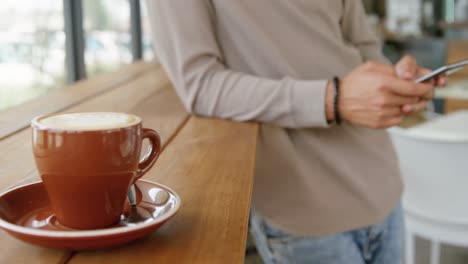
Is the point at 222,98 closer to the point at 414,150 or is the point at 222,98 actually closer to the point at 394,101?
the point at 394,101

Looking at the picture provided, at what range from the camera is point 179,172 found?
0.74m

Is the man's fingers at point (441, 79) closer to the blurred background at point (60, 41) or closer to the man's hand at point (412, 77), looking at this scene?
the man's hand at point (412, 77)

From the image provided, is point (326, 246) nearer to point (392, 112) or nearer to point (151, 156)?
point (392, 112)

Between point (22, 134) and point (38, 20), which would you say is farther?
point (38, 20)

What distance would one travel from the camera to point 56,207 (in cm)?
52

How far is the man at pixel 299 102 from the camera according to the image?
106cm

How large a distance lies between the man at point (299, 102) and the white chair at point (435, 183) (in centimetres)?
76

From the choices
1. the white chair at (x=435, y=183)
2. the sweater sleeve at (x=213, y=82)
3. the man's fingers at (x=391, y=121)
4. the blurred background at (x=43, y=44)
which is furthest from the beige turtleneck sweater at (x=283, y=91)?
the white chair at (x=435, y=183)

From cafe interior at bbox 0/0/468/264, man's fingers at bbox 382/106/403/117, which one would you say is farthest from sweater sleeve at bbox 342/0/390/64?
man's fingers at bbox 382/106/403/117

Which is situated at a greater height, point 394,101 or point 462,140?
point 394,101

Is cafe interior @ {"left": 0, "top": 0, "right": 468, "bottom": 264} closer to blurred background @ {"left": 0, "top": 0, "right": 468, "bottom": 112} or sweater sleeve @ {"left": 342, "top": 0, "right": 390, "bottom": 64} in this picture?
blurred background @ {"left": 0, "top": 0, "right": 468, "bottom": 112}

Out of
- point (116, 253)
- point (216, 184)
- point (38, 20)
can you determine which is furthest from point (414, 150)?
point (116, 253)

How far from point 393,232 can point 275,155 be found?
1.05ft

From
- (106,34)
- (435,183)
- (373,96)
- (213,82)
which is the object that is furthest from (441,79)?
(106,34)
